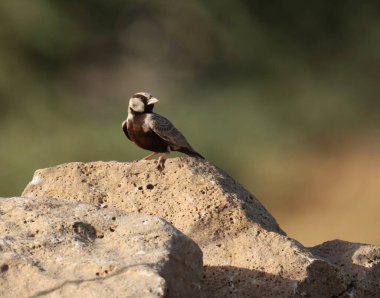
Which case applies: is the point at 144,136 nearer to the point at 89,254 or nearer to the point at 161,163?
the point at 161,163

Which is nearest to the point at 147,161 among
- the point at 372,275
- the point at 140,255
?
the point at 372,275

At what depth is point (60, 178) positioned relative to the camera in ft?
17.4

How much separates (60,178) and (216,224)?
0.91 meters

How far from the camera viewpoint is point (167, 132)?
20.9 ft

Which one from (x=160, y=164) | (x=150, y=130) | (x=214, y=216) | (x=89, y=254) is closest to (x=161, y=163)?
(x=160, y=164)

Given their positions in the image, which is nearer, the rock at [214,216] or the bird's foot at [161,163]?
the rock at [214,216]

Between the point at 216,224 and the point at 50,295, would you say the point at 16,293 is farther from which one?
the point at 216,224

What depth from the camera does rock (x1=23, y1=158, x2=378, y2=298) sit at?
4.49 meters

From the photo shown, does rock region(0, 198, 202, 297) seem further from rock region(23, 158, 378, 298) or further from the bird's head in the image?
the bird's head

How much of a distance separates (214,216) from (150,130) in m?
1.63

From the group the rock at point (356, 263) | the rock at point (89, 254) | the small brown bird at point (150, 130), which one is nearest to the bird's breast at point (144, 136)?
the small brown bird at point (150, 130)

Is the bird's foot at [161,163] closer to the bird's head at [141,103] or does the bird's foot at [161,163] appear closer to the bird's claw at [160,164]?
the bird's claw at [160,164]

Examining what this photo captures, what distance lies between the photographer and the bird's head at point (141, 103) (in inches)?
262

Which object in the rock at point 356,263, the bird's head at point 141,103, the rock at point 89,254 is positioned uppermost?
the bird's head at point 141,103
